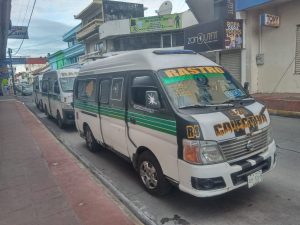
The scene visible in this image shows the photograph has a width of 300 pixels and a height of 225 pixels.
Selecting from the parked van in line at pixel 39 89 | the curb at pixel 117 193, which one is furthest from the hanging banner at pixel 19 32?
the curb at pixel 117 193

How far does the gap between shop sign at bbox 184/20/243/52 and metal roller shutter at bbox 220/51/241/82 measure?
37.1 inches

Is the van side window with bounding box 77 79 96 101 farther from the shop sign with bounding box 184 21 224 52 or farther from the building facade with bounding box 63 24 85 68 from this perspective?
the building facade with bounding box 63 24 85 68

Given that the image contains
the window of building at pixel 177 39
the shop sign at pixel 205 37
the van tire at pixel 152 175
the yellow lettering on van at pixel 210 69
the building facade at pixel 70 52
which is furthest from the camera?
the building facade at pixel 70 52

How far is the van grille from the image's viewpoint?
13.2ft

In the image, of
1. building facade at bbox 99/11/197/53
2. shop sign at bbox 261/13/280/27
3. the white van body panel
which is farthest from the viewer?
building facade at bbox 99/11/197/53

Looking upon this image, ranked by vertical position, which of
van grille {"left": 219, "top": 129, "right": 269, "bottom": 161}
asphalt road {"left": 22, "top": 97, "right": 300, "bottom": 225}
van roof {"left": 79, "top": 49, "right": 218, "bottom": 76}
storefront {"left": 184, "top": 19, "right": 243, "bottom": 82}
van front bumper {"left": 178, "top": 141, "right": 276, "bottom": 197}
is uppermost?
storefront {"left": 184, "top": 19, "right": 243, "bottom": 82}

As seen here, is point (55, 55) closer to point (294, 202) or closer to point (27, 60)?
point (27, 60)

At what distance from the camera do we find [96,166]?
276 inches

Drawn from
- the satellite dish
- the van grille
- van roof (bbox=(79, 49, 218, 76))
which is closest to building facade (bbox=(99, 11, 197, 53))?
the satellite dish

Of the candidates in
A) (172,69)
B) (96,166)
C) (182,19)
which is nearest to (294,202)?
(172,69)

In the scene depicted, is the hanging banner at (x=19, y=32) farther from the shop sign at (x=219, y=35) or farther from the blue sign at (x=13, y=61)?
the blue sign at (x=13, y=61)

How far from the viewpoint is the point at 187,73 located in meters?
4.86

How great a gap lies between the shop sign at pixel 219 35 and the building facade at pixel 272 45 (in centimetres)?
47

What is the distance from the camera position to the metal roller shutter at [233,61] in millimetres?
16000
